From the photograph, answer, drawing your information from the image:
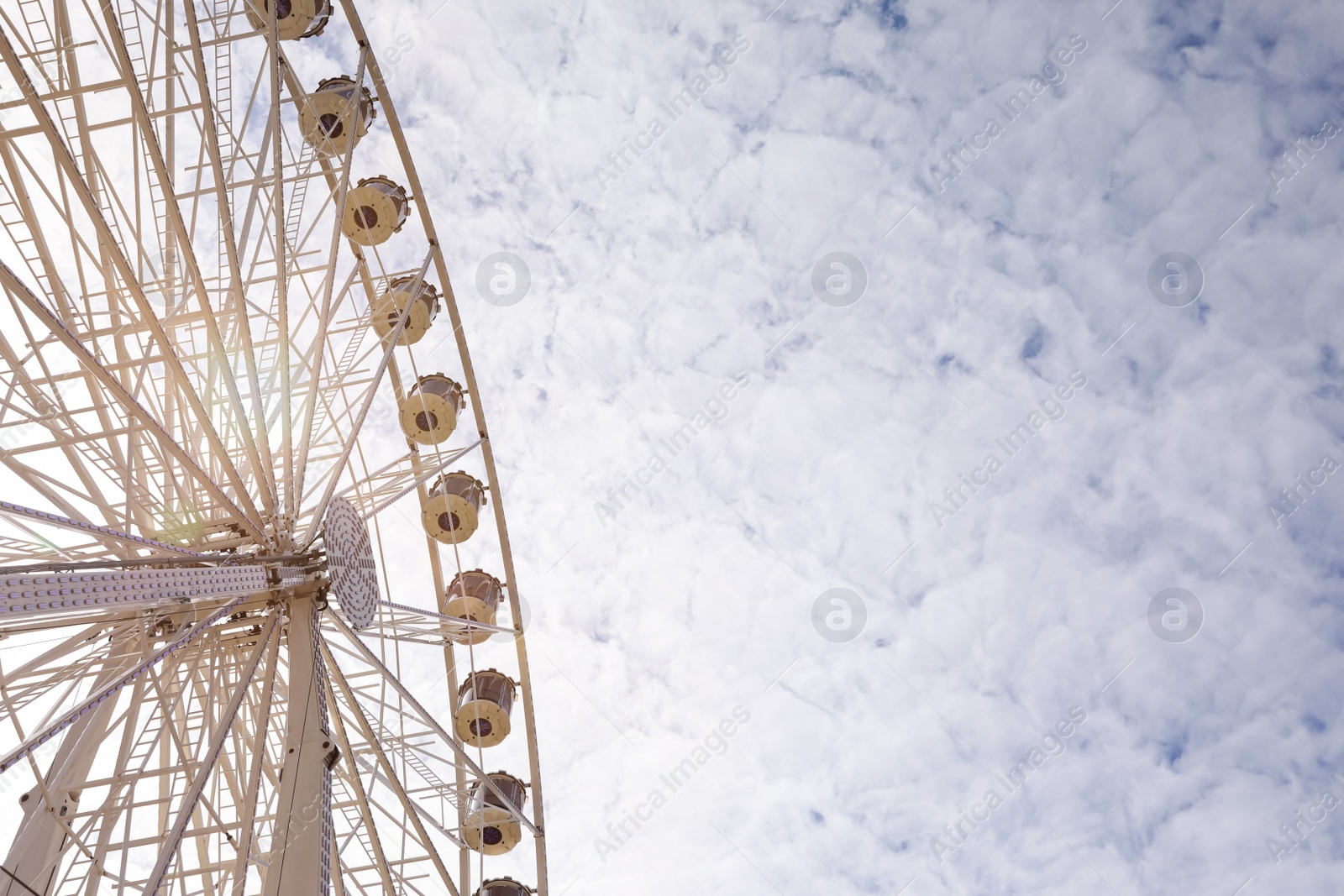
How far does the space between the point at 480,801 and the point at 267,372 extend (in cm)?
742

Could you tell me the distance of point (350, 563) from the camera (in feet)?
38.6

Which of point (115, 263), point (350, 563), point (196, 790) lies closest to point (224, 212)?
point (115, 263)

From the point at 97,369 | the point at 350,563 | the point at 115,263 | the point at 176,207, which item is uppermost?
the point at 176,207

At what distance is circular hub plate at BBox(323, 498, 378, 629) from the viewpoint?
36.9 feet

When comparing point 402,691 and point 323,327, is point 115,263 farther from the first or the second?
point 402,691

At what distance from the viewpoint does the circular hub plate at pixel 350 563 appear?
11258 millimetres

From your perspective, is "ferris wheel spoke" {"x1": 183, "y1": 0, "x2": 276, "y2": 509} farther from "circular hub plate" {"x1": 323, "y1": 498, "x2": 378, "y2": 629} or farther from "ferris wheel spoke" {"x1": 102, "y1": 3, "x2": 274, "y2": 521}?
"circular hub plate" {"x1": 323, "y1": 498, "x2": 378, "y2": 629}

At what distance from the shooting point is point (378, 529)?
15930 millimetres

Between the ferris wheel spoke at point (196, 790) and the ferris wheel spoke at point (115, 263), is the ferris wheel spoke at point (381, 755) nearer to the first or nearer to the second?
the ferris wheel spoke at point (196, 790)

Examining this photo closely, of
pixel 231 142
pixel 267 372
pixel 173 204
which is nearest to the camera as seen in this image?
pixel 173 204

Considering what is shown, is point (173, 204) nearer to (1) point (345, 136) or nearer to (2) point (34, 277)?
(2) point (34, 277)

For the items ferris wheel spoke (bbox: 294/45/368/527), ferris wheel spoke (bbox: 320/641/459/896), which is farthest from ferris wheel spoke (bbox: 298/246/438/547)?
ferris wheel spoke (bbox: 320/641/459/896)

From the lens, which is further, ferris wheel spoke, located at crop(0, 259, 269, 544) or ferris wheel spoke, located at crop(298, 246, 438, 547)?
ferris wheel spoke, located at crop(298, 246, 438, 547)

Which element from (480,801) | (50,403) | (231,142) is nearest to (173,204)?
(50,403)
